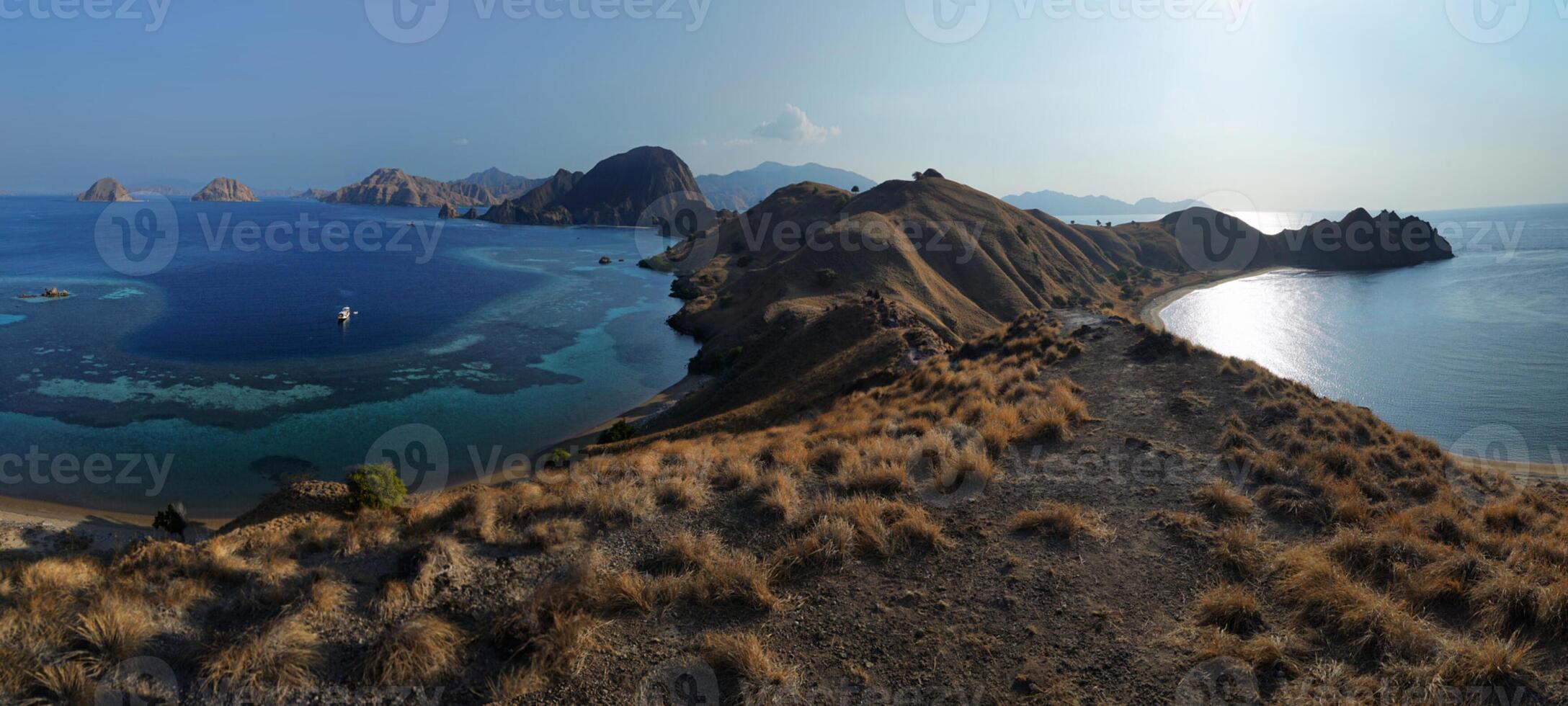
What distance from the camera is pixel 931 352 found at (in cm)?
3131

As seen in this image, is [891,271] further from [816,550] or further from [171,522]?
[816,550]

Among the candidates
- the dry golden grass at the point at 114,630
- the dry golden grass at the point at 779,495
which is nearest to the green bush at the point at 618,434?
the dry golden grass at the point at 779,495

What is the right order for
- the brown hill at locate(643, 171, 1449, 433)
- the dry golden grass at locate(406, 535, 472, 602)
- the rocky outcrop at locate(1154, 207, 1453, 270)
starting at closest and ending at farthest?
the dry golden grass at locate(406, 535, 472, 602) < the brown hill at locate(643, 171, 1449, 433) < the rocky outcrop at locate(1154, 207, 1453, 270)

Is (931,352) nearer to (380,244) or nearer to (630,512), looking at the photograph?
(630,512)

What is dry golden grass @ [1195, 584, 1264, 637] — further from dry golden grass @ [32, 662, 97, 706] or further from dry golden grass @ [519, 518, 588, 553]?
dry golden grass @ [32, 662, 97, 706]

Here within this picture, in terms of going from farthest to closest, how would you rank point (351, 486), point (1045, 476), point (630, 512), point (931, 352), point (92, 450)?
point (931, 352)
point (92, 450)
point (351, 486)
point (1045, 476)
point (630, 512)

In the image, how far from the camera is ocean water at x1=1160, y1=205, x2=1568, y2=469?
4125cm

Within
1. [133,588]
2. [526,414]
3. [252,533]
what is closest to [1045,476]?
[133,588]

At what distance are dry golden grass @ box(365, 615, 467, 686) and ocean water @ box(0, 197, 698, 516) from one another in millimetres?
21968

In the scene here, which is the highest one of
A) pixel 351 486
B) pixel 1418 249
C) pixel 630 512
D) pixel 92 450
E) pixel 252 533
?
pixel 1418 249

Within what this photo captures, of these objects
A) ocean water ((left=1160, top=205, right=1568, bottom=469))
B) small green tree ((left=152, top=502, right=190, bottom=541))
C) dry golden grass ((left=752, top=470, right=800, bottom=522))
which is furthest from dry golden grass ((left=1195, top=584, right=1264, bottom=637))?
ocean water ((left=1160, top=205, right=1568, bottom=469))

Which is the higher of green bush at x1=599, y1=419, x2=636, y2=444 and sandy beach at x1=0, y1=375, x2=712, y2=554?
green bush at x1=599, y1=419, x2=636, y2=444

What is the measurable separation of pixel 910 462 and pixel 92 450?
126 feet

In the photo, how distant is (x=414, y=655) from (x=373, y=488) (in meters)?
13.8
